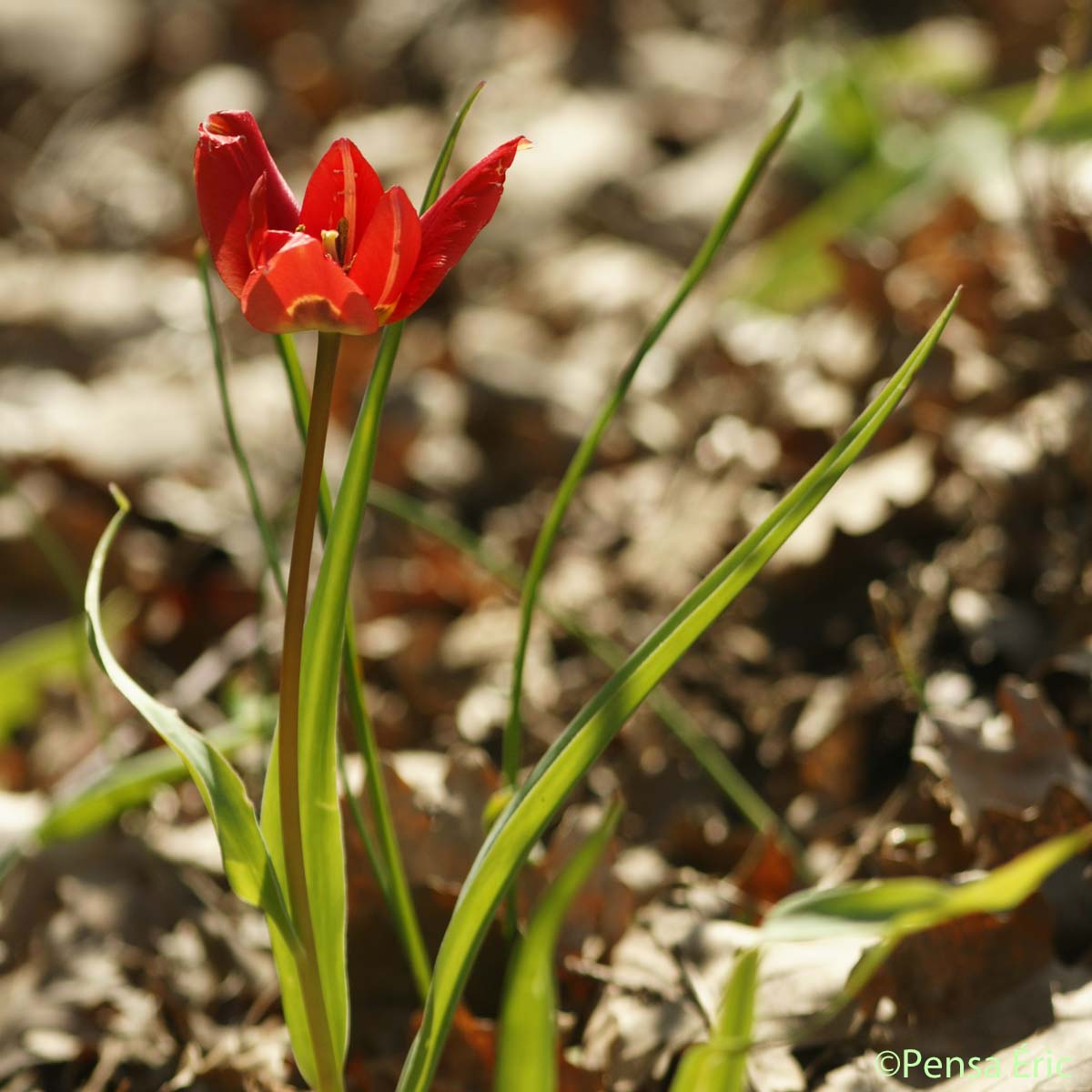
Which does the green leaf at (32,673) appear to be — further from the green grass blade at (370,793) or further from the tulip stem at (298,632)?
the tulip stem at (298,632)

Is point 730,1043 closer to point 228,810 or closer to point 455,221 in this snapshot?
point 228,810

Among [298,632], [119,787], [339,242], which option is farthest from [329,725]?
[119,787]

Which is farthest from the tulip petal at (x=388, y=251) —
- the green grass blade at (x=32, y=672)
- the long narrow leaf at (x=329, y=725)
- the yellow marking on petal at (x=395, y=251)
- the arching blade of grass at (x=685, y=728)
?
the green grass blade at (x=32, y=672)

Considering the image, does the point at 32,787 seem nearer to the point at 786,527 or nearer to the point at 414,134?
the point at 786,527

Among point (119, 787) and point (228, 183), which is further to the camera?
point (119, 787)

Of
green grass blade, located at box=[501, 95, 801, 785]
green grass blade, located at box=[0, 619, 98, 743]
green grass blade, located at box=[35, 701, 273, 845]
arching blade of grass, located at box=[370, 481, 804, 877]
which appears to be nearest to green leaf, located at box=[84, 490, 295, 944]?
green grass blade, located at box=[501, 95, 801, 785]
